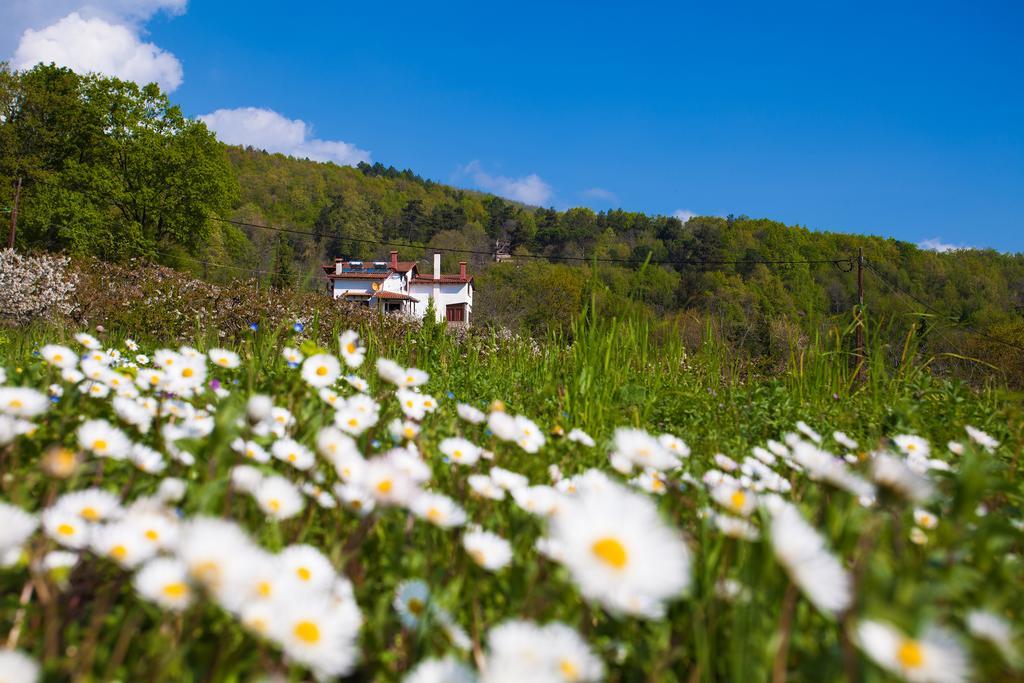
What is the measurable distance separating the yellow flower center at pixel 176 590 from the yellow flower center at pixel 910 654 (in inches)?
25.1

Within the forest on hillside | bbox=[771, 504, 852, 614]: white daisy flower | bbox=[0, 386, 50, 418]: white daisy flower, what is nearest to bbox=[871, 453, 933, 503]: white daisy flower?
bbox=[771, 504, 852, 614]: white daisy flower

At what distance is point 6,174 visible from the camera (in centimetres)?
2162

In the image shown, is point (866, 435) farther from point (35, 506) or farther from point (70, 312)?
point (70, 312)

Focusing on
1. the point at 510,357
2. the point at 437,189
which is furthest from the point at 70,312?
the point at 437,189

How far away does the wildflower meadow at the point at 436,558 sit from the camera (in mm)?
530

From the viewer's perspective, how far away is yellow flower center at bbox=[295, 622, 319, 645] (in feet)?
1.79

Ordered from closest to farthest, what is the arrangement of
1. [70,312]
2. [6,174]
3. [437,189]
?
[70,312]
[6,174]
[437,189]

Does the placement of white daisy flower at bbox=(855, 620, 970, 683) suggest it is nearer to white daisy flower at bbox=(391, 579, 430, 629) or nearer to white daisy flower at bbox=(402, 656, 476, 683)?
white daisy flower at bbox=(402, 656, 476, 683)

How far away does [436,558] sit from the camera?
956mm

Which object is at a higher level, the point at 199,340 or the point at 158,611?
the point at 199,340

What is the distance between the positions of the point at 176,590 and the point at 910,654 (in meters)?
0.67

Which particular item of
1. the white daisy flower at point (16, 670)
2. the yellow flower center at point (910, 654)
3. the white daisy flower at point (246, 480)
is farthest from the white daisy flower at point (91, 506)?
the yellow flower center at point (910, 654)

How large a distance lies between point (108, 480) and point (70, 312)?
10048 millimetres

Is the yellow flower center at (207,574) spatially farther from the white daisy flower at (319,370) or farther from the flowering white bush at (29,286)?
the flowering white bush at (29,286)
